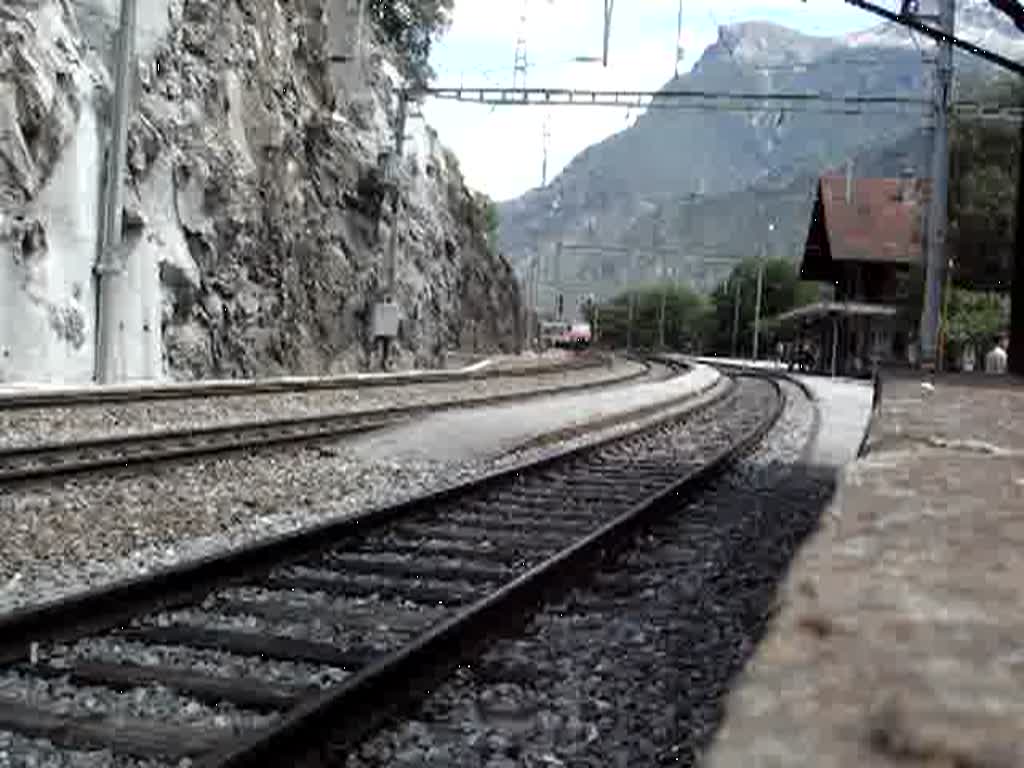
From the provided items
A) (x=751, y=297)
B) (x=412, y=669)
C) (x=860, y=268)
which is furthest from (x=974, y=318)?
(x=751, y=297)

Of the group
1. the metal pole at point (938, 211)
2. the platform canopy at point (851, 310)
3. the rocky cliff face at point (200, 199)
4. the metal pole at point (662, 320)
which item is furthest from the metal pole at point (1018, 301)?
the metal pole at point (662, 320)

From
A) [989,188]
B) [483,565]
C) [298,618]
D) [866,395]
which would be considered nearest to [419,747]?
[298,618]

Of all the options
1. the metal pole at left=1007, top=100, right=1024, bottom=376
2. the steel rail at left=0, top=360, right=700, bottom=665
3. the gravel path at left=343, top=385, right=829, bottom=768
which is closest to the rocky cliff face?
the metal pole at left=1007, top=100, right=1024, bottom=376

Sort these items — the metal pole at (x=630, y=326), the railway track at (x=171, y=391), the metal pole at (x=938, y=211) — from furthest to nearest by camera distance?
the metal pole at (x=630, y=326) → the metal pole at (x=938, y=211) → the railway track at (x=171, y=391)

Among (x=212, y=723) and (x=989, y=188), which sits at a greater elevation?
(x=989, y=188)

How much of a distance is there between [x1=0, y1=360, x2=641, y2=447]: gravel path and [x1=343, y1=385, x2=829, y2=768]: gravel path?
7.93 meters

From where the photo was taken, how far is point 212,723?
545cm

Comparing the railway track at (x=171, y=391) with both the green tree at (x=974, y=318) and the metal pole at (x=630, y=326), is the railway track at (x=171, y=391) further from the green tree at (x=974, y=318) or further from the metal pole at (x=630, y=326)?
the metal pole at (x=630, y=326)

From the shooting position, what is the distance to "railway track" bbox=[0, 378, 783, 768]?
518 cm

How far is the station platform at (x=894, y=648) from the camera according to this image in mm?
1769

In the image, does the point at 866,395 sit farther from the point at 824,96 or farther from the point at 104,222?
the point at 104,222

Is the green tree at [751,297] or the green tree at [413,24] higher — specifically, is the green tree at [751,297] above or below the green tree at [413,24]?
below

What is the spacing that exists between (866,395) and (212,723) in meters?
37.8

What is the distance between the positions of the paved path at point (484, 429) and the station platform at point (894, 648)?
12.6 metres
